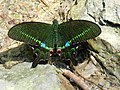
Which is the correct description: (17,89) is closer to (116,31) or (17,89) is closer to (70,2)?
(116,31)

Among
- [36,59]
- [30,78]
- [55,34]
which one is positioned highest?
[55,34]

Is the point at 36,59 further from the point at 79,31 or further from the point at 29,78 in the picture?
the point at 79,31

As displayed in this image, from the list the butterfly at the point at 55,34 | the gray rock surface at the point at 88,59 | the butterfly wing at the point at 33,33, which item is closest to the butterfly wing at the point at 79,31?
the butterfly at the point at 55,34

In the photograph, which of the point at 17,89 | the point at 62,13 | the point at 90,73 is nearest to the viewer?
the point at 17,89

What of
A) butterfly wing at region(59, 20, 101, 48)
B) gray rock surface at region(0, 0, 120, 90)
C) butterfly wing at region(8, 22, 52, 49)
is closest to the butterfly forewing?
butterfly wing at region(59, 20, 101, 48)

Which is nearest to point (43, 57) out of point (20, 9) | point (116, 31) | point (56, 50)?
point (56, 50)

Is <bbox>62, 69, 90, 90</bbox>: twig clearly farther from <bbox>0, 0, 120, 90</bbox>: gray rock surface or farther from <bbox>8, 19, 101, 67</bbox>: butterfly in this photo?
<bbox>8, 19, 101, 67</bbox>: butterfly

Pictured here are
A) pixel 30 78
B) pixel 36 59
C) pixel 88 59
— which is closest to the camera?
pixel 30 78

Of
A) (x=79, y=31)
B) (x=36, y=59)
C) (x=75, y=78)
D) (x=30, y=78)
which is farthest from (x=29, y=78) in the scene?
(x=79, y=31)
